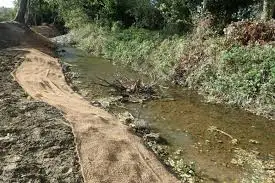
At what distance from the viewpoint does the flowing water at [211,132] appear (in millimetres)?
9172

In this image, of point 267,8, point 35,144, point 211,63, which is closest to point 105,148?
point 35,144

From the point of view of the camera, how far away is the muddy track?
7.34 metres

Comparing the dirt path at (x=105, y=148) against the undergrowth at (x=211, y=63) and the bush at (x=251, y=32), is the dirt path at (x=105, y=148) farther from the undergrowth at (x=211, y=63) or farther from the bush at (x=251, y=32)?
the bush at (x=251, y=32)

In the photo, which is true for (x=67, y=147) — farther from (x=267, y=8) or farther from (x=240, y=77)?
(x=267, y=8)

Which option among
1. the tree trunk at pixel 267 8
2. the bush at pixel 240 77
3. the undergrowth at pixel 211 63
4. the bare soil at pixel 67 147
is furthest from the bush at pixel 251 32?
the bare soil at pixel 67 147

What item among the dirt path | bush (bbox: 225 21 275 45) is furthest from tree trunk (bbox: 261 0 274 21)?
the dirt path

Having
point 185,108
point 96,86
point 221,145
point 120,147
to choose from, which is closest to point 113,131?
point 120,147

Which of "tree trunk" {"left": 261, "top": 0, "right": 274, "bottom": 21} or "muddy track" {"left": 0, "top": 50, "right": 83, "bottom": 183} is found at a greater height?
"tree trunk" {"left": 261, "top": 0, "right": 274, "bottom": 21}

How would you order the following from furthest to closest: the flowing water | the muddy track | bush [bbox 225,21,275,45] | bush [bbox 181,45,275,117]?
bush [bbox 225,21,275,45] < bush [bbox 181,45,275,117] < the flowing water < the muddy track

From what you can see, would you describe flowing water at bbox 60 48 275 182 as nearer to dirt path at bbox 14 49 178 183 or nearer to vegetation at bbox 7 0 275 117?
vegetation at bbox 7 0 275 117

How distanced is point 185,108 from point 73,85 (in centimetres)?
497

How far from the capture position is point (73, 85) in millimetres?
16703

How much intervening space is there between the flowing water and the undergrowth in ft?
1.72

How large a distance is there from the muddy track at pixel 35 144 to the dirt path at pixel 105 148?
222 millimetres
